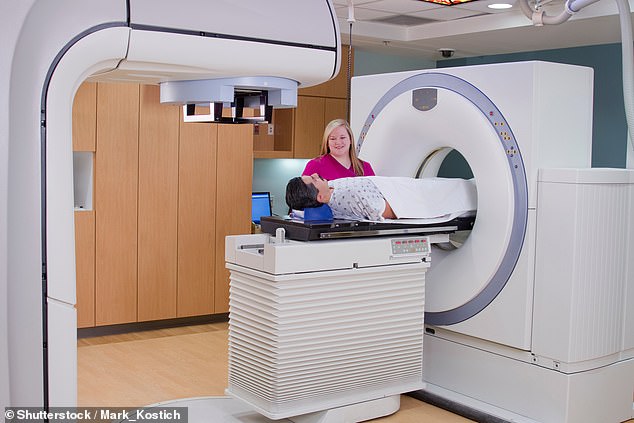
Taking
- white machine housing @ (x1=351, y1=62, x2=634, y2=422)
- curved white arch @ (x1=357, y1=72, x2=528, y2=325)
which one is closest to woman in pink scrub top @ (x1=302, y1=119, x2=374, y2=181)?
curved white arch @ (x1=357, y1=72, x2=528, y2=325)

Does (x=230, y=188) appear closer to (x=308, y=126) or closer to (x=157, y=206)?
(x=157, y=206)

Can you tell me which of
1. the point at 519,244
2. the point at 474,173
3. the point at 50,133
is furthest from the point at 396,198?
the point at 50,133

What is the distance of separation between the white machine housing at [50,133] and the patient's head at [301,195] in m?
1.75

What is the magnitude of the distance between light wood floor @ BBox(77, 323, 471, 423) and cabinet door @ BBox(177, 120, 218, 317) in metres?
0.21

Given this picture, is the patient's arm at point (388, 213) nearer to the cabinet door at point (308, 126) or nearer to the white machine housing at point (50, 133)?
the white machine housing at point (50, 133)

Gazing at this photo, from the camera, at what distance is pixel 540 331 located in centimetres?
300

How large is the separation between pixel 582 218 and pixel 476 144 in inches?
21.4

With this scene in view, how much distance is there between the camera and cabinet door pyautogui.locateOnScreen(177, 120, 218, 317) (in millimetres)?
4711

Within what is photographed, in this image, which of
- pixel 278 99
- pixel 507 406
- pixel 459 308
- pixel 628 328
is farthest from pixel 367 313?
pixel 278 99

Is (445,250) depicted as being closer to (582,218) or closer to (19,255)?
(582,218)

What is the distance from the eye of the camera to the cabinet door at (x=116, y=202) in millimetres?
4402

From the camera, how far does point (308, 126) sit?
245 inches

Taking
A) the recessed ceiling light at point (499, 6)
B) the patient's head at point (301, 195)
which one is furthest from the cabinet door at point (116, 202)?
the recessed ceiling light at point (499, 6)

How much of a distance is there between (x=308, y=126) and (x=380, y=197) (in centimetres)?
314
